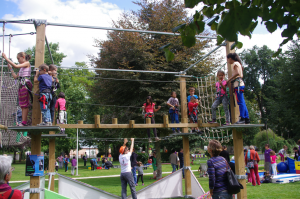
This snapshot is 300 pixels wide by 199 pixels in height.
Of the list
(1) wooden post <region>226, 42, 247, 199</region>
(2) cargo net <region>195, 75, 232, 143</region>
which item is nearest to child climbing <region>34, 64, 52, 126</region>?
(1) wooden post <region>226, 42, 247, 199</region>

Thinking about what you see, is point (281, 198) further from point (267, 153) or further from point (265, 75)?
point (265, 75)

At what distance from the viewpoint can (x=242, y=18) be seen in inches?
95.3

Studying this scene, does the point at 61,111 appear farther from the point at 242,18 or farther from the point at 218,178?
the point at 242,18

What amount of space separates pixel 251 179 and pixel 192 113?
513 cm

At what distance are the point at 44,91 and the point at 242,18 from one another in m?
4.57

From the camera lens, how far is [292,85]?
75.0ft

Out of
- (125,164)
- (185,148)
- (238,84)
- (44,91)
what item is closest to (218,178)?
(238,84)

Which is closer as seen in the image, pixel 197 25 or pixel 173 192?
pixel 197 25

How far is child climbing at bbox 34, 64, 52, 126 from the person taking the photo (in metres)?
5.64

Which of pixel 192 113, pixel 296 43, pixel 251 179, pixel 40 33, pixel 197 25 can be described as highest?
pixel 296 43

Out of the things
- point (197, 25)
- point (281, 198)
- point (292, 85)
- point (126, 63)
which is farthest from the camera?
point (292, 85)

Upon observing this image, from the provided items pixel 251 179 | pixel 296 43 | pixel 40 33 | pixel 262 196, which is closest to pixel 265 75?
pixel 296 43

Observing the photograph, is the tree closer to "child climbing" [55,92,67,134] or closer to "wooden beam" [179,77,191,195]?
"wooden beam" [179,77,191,195]

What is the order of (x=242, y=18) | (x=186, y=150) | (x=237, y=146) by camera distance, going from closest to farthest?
(x=242, y=18) → (x=237, y=146) → (x=186, y=150)
